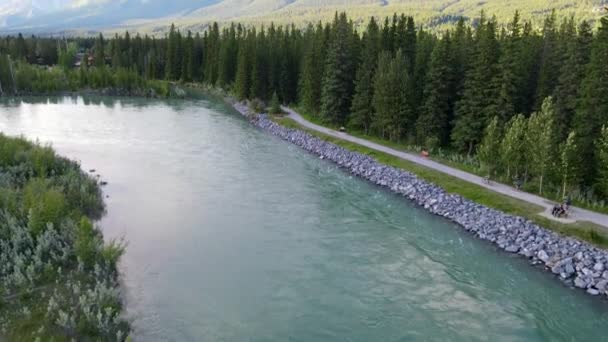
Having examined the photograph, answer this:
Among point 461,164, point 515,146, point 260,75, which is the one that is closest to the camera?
point 515,146

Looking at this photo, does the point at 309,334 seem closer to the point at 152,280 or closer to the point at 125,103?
the point at 152,280

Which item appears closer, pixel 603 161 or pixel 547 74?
pixel 603 161

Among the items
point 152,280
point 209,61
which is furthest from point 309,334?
point 209,61

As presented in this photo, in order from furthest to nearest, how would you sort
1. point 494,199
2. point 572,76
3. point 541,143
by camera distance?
point 572,76 → point 541,143 → point 494,199

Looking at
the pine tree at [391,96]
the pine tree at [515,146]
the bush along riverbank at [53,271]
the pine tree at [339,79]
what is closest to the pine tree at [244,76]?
the pine tree at [339,79]

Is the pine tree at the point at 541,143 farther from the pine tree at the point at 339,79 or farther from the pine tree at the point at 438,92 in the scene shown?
the pine tree at the point at 339,79

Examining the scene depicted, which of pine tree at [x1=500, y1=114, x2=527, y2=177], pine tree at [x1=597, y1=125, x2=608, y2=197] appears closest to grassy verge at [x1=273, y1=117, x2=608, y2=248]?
pine tree at [x1=500, y1=114, x2=527, y2=177]

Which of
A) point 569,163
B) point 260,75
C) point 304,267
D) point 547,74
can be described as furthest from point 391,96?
point 260,75

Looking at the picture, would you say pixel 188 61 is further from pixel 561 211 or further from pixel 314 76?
pixel 561 211
